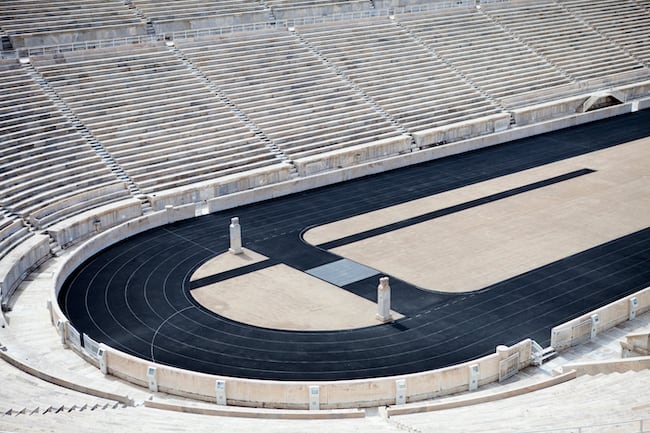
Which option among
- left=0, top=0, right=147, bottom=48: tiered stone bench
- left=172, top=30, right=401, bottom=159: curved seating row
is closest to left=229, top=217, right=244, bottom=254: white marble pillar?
left=172, top=30, right=401, bottom=159: curved seating row

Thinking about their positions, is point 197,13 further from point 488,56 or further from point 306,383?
point 306,383

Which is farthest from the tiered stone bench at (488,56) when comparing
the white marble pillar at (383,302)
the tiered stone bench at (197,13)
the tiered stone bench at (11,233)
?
the tiered stone bench at (11,233)

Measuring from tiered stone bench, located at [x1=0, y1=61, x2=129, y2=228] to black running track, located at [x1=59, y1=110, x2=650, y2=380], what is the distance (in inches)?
110

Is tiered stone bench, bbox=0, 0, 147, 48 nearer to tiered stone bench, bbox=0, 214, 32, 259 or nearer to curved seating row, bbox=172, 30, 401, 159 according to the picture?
curved seating row, bbox=172, 30, 401, 159

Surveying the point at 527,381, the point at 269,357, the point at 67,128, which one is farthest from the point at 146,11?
the point at 527,381

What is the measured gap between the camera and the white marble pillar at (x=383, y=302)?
25.5 meters

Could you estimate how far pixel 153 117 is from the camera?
38.9m

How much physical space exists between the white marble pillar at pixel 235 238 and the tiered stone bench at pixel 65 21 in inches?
602

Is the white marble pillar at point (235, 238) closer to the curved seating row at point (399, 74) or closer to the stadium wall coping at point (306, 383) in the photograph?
the stadium wall coping at point (306, 383)

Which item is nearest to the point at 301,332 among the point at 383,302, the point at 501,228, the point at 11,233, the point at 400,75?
the point at 383,302

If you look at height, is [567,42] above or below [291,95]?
below

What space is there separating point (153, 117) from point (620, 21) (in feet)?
107

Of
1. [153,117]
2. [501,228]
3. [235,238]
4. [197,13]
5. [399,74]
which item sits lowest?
[501,228]

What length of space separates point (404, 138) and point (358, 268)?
43.1 feet
